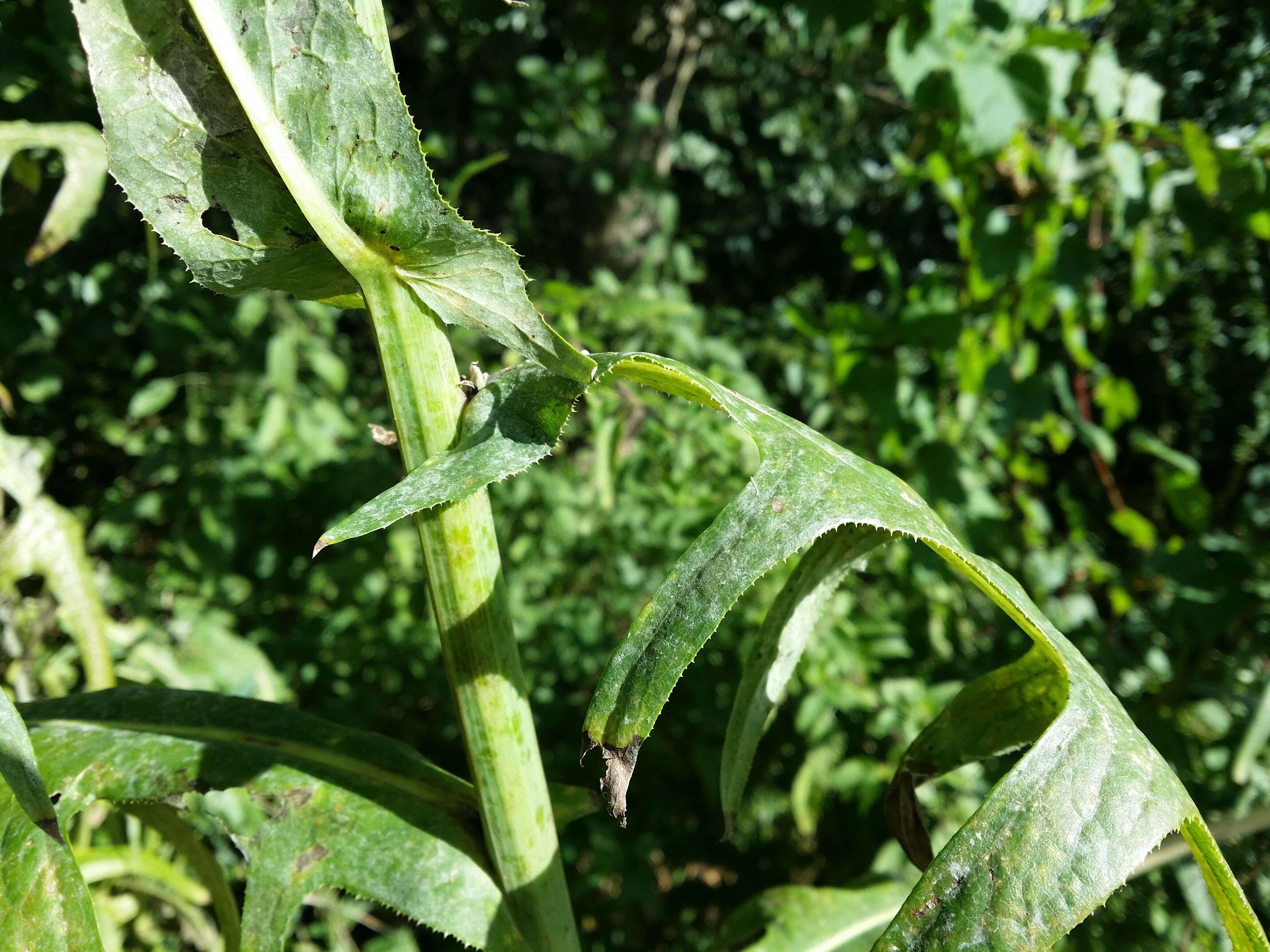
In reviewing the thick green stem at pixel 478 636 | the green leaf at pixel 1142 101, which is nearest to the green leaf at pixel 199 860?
the thick green stem at pixel 478 636

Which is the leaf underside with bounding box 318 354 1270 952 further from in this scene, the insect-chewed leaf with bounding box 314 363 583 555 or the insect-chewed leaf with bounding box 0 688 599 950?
the insect-chewed leaf with bounding box 0 688 599 950

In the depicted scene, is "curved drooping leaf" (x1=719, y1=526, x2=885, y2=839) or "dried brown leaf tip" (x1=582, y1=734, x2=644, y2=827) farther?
"curved drooping leaf" (x1=719, y1=526, x2=885, y2=839)

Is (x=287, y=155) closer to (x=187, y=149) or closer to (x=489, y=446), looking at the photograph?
(x=187, y=149)

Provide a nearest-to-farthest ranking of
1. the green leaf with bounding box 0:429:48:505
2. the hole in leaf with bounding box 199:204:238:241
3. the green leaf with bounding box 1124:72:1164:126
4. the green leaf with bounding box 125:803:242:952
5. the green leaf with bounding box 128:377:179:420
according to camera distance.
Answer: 1. the hole in leaf with bounding box 199:204:238:241
2. the green leaf with bounding box 125:803:242:952
3. the green leaf with bounding box 0:429:48:505
4. the green leaf with bounding box 1124:72:1164:126
5. the green leaf with bounding box 128:377:179:420

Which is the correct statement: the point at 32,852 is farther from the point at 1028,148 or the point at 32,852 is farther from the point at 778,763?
the point at 1028,148

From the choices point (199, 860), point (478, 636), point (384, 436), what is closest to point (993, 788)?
point (478, 636)

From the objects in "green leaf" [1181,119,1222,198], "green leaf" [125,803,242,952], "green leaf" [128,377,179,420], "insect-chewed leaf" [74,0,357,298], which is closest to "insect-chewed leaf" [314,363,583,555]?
"insect-chewed leaf" [74,0,357,298]
